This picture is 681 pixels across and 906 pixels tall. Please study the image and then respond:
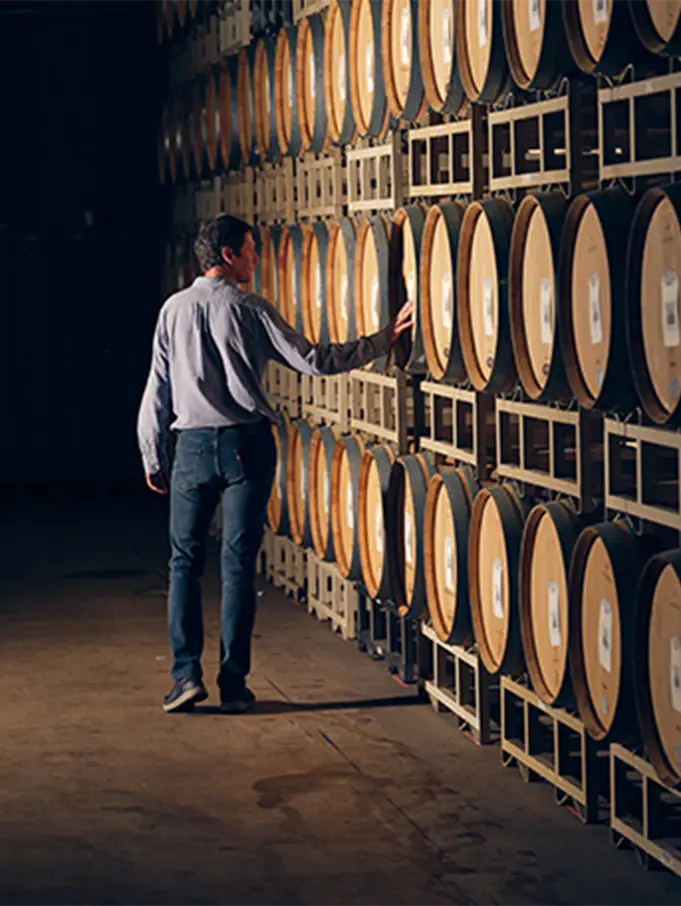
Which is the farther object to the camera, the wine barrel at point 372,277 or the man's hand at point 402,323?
the wine barrel at point 372,277

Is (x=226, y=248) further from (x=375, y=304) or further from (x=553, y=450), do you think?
(x=553, y=450)

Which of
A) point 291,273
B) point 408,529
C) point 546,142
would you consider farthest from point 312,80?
point 546,142

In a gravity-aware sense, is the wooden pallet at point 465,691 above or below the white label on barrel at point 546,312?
below

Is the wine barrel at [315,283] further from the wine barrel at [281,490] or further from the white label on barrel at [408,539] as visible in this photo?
the white label on barrel at [408,539]

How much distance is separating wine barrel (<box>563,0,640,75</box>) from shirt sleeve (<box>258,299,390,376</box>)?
8.41 feet

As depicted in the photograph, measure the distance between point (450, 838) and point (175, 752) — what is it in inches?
66.4

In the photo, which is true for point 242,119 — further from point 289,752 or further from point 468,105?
point 289,752

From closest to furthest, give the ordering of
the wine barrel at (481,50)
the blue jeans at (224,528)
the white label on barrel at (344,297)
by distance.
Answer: the wine barrel at (481,50) → the blue jeans at (224,528) → the white label on barrel at (344,297)

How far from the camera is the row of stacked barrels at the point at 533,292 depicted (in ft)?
17.2

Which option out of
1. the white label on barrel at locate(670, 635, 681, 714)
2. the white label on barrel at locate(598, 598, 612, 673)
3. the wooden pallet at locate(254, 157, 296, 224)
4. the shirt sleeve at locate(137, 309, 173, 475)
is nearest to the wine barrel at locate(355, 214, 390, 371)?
the shirt sleeve at locate(137, 309, 173, 475)

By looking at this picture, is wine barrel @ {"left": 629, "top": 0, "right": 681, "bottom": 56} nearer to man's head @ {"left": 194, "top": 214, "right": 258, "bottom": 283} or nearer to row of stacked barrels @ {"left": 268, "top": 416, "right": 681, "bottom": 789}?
row of stacked barrels @ {"left": 268, "top": 416, "right": 681, "bottom": 789}

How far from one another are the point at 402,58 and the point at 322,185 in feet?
7.31

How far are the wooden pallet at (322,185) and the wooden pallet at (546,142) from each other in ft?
7.75

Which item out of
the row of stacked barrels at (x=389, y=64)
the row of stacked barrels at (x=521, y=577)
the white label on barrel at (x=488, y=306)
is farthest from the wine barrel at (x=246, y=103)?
the white label on barrel at (x=488, y=306)
